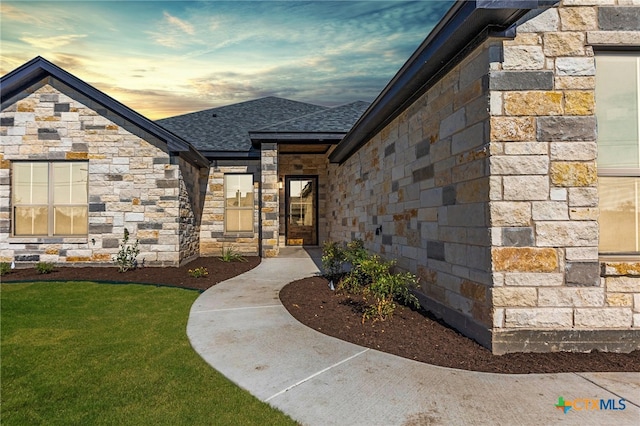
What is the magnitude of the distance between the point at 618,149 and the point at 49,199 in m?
13.1

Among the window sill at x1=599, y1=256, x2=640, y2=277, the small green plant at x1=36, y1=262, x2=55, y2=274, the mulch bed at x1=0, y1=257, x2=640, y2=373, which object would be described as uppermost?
the window sill at x1=599, y1=256, x2=640, y2=277

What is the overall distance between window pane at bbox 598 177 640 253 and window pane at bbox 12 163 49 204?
13.0 m

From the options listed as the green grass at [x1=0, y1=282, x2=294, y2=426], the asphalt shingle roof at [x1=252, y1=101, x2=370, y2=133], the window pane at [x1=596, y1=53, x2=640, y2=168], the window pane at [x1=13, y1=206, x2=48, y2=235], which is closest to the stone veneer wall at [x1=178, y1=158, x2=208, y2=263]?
the asphalt shingle roof at [x1=252, y1=101, x2=370, y2=133]

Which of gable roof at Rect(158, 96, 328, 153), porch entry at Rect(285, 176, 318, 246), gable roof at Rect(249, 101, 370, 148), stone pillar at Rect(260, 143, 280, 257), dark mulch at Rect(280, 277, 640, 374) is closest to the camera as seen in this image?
dark mulch at Rect(280, 277, 640, 374)

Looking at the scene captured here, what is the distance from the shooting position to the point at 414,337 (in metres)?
4.29

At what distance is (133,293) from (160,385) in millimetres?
4772

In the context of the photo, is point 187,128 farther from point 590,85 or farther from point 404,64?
point 590,85

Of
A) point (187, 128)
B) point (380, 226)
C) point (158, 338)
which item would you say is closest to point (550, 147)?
point (380, 226)

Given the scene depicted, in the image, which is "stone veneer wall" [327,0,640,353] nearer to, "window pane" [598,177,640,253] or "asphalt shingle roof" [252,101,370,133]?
"window pane" [598,177,640,253]

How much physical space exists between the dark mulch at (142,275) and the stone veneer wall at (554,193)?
637 cm

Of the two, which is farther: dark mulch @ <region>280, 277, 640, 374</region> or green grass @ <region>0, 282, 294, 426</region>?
dark mulch @ <region>280, 277, 640, 374</region>

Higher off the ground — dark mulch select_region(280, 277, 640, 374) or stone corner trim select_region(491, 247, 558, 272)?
stone corner trim select_region(491, 247, 558, 272)

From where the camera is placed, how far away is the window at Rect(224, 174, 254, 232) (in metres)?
13.2

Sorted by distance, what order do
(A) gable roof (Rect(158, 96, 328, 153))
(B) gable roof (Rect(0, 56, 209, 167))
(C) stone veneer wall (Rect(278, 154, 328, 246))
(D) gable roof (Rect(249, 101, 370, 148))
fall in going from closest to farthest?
(B) gable roof (Rect(0, 56, 209, 167)) < (D) gable roof (Rect(249, 101, 370, 148)) < (A) gable roof (Rect(158, 96, 328, 153)) < (C) stone veneer wall (Rect(278, 154, 328, 246))
